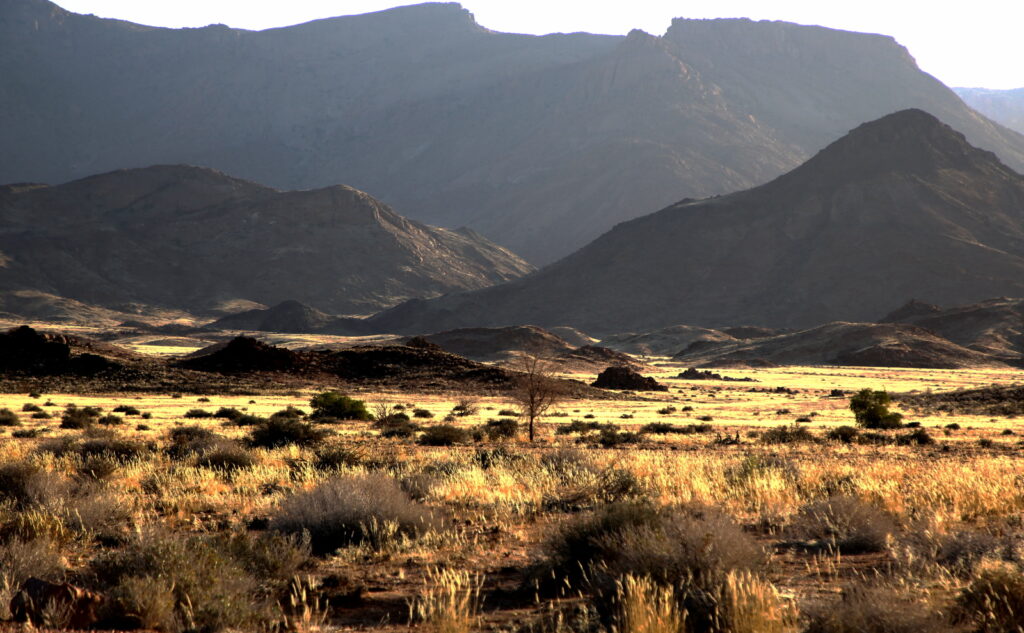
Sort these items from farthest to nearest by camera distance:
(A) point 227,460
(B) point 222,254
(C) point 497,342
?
(B) point 222,254
(C) point 497,342
(A) point 227,460

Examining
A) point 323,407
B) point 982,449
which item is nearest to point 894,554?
point 982,449

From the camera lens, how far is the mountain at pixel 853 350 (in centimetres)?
9662

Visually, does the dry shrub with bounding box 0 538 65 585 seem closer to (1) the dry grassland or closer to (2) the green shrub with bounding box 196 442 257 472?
(1) the dry grassland

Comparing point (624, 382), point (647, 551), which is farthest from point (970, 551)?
point (624, 382)

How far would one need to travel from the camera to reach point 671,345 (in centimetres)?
12825

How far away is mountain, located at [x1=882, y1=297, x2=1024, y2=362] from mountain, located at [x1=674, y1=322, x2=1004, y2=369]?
5.73 m

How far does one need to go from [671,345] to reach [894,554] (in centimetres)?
12166

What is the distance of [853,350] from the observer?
102 metres

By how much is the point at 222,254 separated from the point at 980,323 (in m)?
143

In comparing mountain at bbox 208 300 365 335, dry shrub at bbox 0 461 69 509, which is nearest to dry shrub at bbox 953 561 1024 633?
dry shrub at bbox 0 461 69 509

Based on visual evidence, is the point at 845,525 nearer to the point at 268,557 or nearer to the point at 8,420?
the point at 268,557

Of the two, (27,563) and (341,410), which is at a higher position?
(27,563)

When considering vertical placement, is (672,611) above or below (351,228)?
below

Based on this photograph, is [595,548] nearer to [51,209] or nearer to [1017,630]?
[1017,630]
